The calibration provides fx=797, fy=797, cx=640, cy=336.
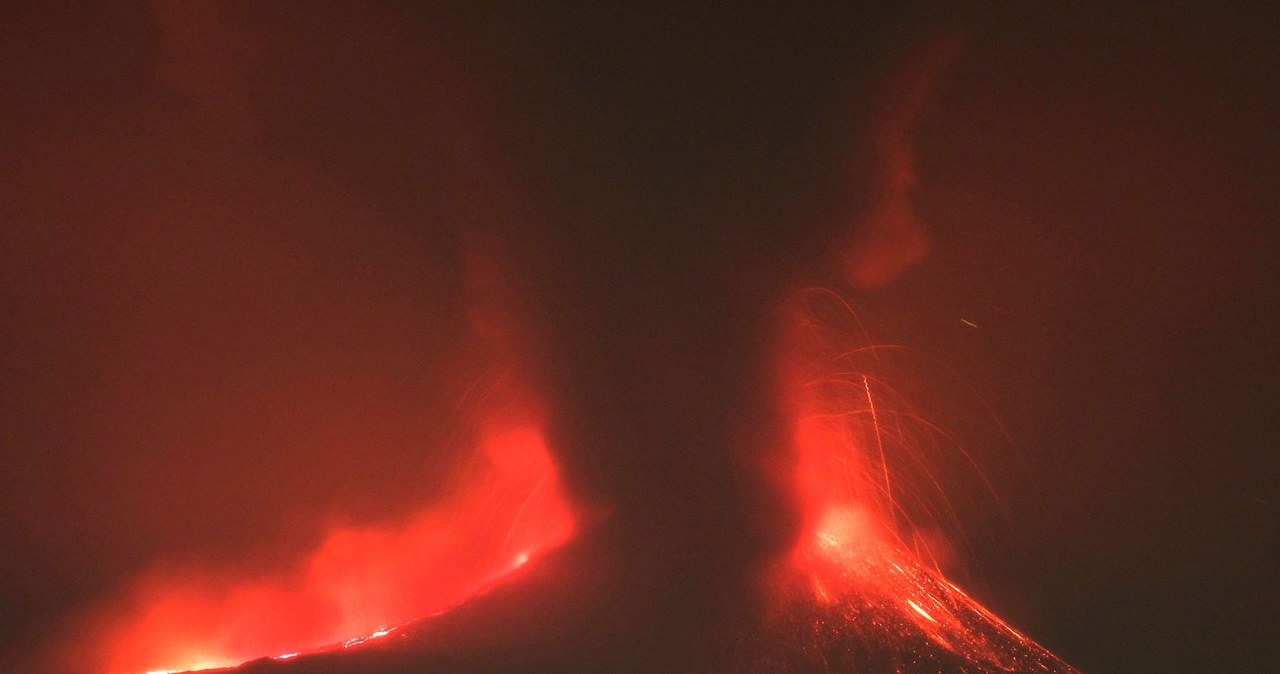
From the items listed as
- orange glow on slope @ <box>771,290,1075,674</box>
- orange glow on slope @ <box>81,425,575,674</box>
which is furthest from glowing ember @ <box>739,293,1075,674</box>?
orange glow on slope @ <box>81,425,575,674</box>

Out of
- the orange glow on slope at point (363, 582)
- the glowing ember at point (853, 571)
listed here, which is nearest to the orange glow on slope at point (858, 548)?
the glowing ember at point (853, 571)

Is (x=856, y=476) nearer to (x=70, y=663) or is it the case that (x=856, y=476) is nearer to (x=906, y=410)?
(x=906, y=410)

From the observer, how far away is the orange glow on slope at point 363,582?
4.90 m

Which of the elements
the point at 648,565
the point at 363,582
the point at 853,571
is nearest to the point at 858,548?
the point at 853,571

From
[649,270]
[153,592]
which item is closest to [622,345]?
[649,270]

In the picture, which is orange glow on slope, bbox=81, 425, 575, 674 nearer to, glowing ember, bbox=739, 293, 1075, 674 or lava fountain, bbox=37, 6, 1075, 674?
lava fountain, bbox=37, 6, 1075, 674

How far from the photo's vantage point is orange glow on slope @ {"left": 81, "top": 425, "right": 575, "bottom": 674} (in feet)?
16.1

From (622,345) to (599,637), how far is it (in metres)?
1.49

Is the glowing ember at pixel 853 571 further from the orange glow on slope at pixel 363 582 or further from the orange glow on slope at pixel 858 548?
the orange glow on slope at pixel 363 582

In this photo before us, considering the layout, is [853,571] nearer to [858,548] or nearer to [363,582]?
[858,548]

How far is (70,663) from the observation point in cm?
478

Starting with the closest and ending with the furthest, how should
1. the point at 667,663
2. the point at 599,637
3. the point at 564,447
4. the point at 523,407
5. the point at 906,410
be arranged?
the point at 667,663
the point at 599,637
the point at 564,447
the point at 523,407
the point at 906,410

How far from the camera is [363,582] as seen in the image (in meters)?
5.16

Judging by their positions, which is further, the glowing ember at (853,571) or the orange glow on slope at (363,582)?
the orange glow on slope at (363,582)
